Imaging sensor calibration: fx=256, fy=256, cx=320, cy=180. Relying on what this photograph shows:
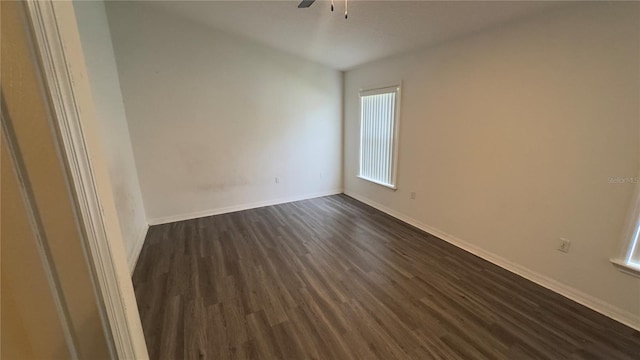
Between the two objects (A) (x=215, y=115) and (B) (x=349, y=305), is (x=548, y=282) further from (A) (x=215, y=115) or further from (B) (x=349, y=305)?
(A) (x=215, y=115)

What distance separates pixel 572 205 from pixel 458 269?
1077 mm

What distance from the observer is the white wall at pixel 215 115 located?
3322 mm

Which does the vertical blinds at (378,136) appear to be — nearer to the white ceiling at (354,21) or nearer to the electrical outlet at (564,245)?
the white ceiling at (354,21)

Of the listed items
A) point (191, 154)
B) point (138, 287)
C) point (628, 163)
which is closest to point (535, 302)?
point (628, 163)

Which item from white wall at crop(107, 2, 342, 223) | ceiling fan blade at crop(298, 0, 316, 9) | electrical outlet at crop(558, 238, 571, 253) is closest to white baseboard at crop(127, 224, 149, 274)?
white wall at crop(107, 2, 342, 223)

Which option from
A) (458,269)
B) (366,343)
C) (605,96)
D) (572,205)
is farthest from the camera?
(458,269)

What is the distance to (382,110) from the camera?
13.0 feet

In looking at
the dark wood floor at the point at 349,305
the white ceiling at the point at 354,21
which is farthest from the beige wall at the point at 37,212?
the white ceiling at the point at 354,21

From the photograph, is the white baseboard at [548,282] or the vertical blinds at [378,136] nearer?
the white baseboard at [548,282]

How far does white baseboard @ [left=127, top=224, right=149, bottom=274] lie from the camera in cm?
259

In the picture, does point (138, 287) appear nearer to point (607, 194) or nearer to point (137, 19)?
point (137, 19)

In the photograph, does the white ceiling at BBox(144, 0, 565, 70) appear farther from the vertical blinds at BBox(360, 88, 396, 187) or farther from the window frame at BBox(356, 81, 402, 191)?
the vertical blinds at BBox(360, 88, 396, 187)

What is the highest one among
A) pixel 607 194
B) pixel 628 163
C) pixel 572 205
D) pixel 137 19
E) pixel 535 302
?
pixel 137 19

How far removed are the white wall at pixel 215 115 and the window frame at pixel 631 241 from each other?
3.81 meters
